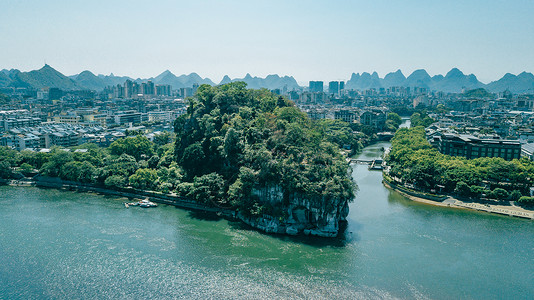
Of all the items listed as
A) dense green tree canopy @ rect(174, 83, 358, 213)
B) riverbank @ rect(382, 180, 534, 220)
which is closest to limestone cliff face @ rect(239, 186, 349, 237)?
dense green tree canopy @ rect(174, 83, 358, 213)

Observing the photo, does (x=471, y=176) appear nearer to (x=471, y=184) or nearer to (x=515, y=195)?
(x=471, y=184)

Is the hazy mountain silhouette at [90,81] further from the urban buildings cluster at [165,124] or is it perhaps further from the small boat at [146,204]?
the small boat at [146,204]

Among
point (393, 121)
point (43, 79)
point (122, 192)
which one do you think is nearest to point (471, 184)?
point (122, 192)

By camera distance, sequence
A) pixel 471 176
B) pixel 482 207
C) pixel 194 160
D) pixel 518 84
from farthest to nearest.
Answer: pixel 518 84, pixel 194 160, pixel 471 176, pixel 482 207

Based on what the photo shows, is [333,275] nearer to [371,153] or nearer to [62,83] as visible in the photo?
[371,153]

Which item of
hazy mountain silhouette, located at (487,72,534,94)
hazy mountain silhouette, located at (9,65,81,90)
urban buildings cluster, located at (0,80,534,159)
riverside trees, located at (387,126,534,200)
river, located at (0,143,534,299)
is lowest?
river, located at (0,143,534,299)

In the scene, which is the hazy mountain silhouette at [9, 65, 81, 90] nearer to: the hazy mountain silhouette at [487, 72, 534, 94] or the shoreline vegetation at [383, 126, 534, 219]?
the shoreline vegetation at [383, 126, 534, 219]
